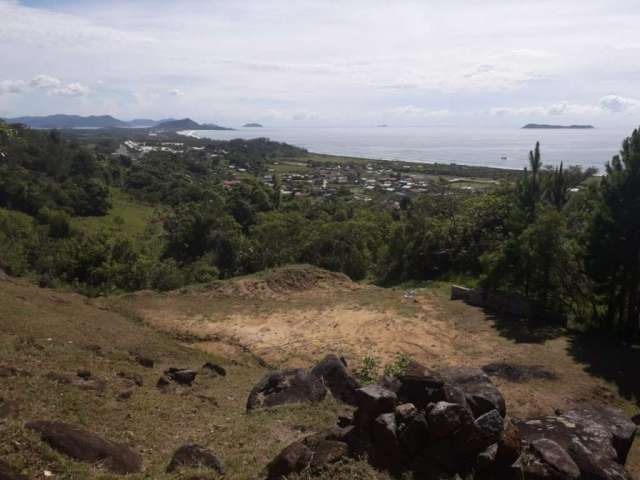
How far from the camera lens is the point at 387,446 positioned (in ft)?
23.6

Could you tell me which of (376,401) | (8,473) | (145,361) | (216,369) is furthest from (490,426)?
(145,361)

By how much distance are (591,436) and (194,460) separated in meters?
5.82

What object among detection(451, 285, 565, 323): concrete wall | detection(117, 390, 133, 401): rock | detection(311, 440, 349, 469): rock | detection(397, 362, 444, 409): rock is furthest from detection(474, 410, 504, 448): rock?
detection(451, 285, 565, 323): concrete wall

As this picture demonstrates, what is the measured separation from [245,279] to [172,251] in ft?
63.6

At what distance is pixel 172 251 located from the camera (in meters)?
41.1

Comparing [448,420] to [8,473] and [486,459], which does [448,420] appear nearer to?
[486,459]

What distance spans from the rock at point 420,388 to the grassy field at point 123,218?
41488 mm

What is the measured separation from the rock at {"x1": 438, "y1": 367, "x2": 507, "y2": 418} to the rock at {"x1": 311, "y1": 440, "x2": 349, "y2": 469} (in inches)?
83.5

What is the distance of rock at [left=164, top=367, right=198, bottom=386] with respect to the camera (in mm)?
11743

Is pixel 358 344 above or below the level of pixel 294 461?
below

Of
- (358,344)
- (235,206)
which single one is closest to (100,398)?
(358,344)

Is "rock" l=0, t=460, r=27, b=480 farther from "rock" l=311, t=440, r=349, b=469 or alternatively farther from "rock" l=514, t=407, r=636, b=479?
"rock" l=514, t=407, r=636, b=479

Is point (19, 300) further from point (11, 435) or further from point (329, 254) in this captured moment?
point (329, 254)

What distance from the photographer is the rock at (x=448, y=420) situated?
702cm
